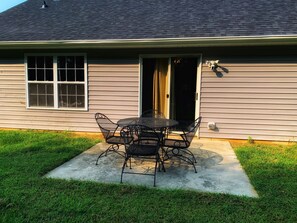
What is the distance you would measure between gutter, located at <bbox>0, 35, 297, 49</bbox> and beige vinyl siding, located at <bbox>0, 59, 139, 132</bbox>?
535 mm

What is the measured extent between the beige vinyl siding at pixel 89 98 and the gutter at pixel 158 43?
0.54 meters

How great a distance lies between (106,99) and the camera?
6531 mm

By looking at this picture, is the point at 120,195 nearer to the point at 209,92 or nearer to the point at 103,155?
the point at 103,155

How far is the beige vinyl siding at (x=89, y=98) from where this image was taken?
21.0 ft

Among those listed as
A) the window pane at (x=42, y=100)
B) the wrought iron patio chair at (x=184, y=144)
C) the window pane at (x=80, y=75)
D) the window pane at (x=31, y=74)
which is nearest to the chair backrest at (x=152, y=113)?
the wrought iron patio chair at (x=184, y=144)

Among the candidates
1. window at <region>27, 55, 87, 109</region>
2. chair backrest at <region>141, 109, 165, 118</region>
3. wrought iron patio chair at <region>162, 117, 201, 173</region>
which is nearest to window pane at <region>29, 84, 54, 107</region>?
window at <region>27, 55, 87, 109</region>

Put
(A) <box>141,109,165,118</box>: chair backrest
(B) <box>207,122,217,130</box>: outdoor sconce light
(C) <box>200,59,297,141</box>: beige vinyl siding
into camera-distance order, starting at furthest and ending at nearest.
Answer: (A) <box>141,109,165,118</box>: chair backrest
(B) <box>207,122,217,130</box>: outdoor sconce light
(C) <box>200,59,297,141</box>: beige vinyl siding

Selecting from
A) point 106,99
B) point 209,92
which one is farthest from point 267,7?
point 106,99

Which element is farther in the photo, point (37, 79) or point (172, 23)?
point (37, 79)

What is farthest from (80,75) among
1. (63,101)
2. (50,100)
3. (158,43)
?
(158,43)

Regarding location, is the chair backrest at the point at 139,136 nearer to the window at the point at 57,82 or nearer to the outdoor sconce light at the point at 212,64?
the outdoor sconce light at the point at 212,64

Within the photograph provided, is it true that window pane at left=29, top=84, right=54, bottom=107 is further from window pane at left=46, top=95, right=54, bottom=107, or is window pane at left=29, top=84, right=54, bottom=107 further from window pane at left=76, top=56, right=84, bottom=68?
window pane at left=76, top=56, right=84, bottom=68

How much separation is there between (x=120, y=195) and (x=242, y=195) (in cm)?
151

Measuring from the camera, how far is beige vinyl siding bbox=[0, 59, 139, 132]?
252 inches
